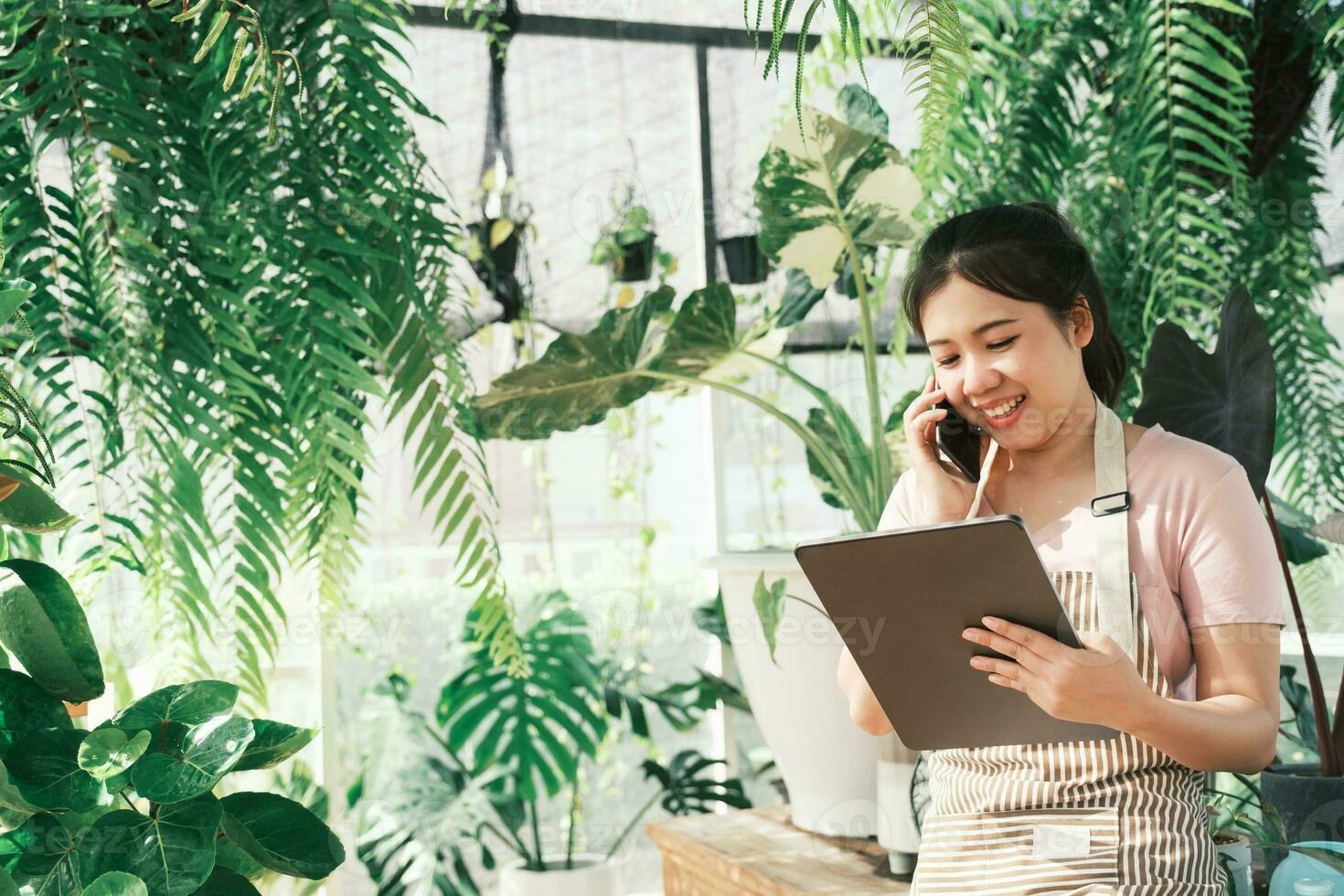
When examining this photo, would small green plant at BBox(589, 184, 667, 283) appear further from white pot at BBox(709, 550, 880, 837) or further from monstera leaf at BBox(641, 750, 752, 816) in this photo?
monstera leaf at BBox(641, 750, 752, 816)

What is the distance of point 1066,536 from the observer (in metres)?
1.04

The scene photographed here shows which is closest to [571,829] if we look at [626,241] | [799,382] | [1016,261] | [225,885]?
[799,382]

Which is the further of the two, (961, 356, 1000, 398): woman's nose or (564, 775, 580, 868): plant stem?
(564, 775, 580, 868): plant stem

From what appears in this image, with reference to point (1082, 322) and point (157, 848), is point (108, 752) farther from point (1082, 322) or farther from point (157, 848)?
point (1082, 322)

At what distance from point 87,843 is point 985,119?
55.6 inches

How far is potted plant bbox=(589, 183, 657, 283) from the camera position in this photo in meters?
2.12

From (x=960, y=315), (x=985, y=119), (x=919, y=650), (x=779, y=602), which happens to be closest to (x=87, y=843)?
(x=919, y=650)

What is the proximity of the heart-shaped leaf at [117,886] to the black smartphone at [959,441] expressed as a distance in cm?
78

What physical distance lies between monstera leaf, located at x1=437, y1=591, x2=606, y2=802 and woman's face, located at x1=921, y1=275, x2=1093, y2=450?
3.94 ft

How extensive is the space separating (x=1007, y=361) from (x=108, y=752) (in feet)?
2.60

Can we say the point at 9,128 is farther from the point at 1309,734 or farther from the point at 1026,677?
the point at 1309,734

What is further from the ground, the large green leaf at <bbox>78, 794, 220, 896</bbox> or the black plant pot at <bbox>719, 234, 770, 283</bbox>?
the black plant pot at <bbox>719, 234, 770, 283</bbox>

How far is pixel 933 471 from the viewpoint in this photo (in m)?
1.11

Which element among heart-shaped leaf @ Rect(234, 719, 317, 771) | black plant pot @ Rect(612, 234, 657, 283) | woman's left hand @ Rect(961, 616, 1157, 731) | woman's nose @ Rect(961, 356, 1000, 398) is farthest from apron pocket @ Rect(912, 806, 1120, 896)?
black plant pot @ Rect(612, 234, 657, 283)
